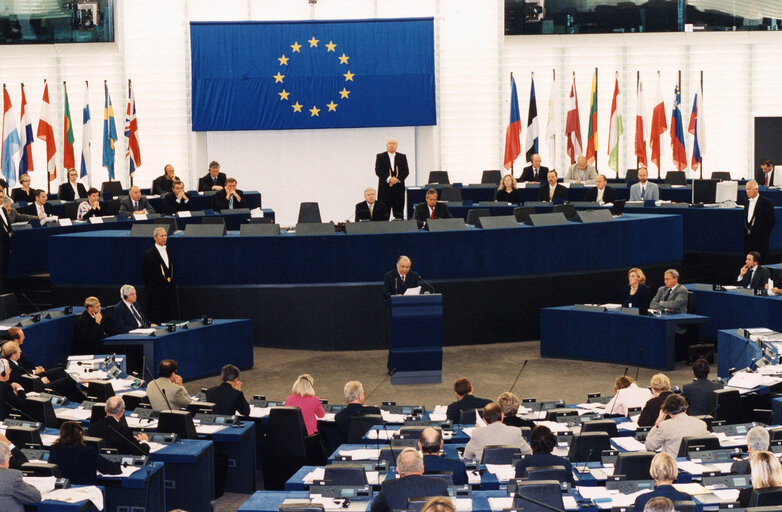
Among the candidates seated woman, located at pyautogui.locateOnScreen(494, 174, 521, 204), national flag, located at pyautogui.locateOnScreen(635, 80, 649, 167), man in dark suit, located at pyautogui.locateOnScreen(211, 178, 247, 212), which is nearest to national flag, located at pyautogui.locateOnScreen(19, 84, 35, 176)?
man in dark suit, located at pyautogui.locateOnScreen(211, 178, 247, 212)

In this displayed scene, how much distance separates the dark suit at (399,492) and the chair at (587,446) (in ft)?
6.96

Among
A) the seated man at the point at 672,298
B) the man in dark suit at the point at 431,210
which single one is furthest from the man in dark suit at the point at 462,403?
the man in dark suit at the point at 431,210

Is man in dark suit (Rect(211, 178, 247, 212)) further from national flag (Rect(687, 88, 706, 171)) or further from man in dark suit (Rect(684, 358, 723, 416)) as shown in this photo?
man in dark suit (Rect(684, 358, 723, 416))

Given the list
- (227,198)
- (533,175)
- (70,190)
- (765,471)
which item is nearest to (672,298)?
(533,175)

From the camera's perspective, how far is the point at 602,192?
20891 mm

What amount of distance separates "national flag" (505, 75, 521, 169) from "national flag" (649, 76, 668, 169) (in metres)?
2.95

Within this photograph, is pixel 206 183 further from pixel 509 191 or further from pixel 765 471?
pixel 765 471

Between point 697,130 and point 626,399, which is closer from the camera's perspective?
point 626,399

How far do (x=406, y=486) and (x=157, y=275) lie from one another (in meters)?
9.40

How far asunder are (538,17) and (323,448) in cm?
1831

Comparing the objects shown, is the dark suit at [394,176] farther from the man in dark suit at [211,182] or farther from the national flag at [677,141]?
the national flag at [677,141]

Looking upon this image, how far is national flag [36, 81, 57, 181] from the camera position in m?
24.5

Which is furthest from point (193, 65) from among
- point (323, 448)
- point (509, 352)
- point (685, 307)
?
point (323, 448)

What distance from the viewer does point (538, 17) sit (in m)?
27.5
